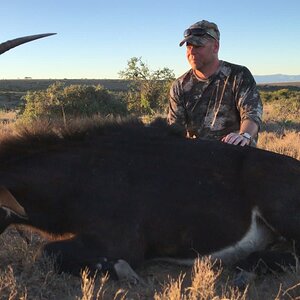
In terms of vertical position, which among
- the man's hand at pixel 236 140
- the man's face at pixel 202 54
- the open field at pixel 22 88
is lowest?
the open field at pixel 22 88

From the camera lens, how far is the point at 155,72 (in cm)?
2100

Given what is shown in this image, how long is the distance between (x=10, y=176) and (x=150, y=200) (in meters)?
1.14

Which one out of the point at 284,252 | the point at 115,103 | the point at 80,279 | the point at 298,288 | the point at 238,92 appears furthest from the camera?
the point at 115,103

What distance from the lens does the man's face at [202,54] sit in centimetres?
616

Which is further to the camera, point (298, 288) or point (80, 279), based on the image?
point (80, 279)

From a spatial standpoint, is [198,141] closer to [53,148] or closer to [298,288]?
[53,148]

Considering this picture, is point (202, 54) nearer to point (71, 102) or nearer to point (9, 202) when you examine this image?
point (9, 202)

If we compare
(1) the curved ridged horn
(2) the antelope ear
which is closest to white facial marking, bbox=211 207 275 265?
(2) the antelope ear

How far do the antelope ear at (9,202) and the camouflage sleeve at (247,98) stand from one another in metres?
2.93

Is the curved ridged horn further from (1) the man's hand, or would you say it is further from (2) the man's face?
(2) the man's face

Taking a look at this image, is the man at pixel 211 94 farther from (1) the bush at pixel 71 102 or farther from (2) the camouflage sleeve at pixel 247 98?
(1) the bush at pixel 71 102

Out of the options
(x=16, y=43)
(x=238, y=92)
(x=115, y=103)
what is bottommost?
(x=115, y=103)

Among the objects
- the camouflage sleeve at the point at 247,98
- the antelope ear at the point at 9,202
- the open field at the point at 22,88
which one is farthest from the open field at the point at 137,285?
the open field at the point at 22,88

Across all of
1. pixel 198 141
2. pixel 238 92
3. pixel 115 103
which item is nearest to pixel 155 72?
pixel 115 103
